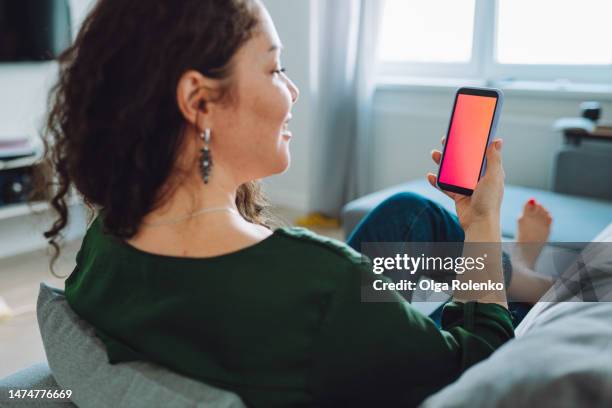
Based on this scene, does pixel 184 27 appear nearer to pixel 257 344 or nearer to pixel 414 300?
pixel 257 344

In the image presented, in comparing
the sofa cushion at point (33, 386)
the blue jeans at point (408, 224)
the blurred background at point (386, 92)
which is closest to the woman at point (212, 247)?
the sofa cushion at point (33, 386)

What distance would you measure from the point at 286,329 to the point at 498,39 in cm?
258

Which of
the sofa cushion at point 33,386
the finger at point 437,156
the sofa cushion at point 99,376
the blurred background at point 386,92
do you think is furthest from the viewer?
the blurred background at point 386,92

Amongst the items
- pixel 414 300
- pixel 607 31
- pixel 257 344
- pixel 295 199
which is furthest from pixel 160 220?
pixel 295 199

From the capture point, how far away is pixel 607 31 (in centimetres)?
257

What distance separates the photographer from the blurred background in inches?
98.9

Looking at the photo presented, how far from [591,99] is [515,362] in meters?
2.29

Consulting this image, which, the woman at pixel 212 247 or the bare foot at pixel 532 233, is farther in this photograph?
the bare foot at pixel 532 233

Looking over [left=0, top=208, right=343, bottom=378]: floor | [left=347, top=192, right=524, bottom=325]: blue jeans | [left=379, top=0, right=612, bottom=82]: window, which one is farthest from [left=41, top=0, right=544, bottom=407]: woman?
[left=379, top=0, right=612, bottom=82]: window

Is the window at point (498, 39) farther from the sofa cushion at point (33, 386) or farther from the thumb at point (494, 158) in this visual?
the sofa cushion at point (33, 386)

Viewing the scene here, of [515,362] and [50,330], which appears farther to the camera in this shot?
[50,330]

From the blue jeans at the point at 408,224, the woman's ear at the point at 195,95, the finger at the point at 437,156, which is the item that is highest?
the woman's ear at the point at 195,95

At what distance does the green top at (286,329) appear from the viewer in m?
0.65

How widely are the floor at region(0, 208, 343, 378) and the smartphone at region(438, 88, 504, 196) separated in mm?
473
